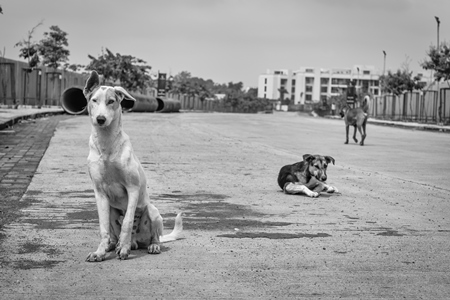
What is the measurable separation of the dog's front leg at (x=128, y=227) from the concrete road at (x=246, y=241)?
0.10 m

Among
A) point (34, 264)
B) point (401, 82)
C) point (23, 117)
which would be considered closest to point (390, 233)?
point (34, 264)

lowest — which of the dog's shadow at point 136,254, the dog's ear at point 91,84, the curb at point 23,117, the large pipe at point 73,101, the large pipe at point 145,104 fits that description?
the dog's shadow at point 136,254

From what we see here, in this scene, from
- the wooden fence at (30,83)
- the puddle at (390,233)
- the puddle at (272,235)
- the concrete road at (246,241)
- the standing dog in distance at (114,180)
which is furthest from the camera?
the wooden fence at (30,83)

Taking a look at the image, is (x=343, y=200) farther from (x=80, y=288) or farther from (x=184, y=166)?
(x=80, y=288)

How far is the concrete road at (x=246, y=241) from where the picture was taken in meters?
5.67

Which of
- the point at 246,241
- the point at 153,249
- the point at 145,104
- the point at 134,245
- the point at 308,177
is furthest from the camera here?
the point at 145,104

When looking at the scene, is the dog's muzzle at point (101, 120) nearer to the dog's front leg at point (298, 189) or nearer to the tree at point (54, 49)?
the dog's front leg at point (298, 189)

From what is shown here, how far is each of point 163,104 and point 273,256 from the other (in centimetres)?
6128

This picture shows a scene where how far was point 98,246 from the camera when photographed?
267 inches

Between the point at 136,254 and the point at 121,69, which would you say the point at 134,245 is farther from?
the point at 121,69

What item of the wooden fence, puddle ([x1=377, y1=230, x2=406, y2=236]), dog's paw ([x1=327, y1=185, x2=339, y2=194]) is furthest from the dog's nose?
the wooden fence

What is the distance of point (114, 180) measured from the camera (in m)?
6.64

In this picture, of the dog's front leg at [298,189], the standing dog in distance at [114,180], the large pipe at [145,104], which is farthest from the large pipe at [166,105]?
the standing dog in distance at [114,180]

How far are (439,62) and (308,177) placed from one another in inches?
1817
